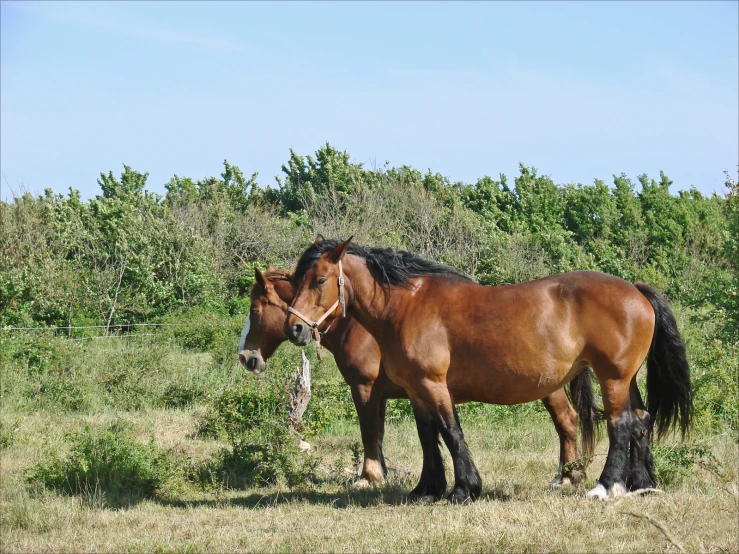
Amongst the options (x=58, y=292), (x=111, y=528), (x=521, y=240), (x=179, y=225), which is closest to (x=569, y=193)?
(x=521, y=240)

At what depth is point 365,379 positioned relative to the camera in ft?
28.9

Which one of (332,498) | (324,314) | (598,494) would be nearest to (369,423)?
(332,498)

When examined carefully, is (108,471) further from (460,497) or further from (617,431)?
(617,431)

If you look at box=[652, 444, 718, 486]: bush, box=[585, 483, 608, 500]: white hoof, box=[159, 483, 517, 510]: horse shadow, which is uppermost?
box=[652, 444, 718, 486]: bush

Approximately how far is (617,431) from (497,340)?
129 centimetres

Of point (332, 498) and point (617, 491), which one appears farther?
point (332, 498)

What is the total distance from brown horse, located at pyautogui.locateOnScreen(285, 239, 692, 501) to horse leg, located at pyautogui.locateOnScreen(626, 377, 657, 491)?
0.01 meters

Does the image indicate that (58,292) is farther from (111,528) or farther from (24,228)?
(111,528)

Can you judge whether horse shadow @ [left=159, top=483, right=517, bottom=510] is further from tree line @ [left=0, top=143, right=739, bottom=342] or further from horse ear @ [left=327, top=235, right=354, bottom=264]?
tree line @ [left=0, top=143, right=739, bottom=342]

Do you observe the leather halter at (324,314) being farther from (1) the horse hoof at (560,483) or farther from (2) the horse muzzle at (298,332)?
(1) the horse hoof at (560,483)

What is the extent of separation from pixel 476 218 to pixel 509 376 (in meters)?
25.8

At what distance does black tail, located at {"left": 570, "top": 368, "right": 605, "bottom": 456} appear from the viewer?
825 centimetres

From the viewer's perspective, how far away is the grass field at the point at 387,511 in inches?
229

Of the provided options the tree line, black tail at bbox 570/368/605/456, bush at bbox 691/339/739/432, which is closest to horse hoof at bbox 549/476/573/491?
black tail at bbox 570/368/605/456
